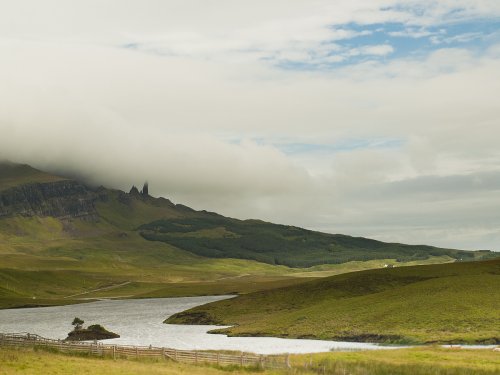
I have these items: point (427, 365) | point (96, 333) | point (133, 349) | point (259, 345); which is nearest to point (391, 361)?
point (427, 365)

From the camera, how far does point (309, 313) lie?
465 feet

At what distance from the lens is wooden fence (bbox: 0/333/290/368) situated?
227 ft

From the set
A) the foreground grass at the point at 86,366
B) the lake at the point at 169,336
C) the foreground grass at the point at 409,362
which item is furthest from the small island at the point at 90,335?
the foreground grass at the point at 409,362

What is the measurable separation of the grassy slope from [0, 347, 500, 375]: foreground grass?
92.7 ft

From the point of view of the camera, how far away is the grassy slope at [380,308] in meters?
116

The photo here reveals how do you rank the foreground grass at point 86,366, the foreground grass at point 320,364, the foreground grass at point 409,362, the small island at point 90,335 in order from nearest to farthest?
the foreground grass at point 86,366 < the foreground grass at point 320,364 < the foreground grass at point 409,362 < the small island at point 90,335

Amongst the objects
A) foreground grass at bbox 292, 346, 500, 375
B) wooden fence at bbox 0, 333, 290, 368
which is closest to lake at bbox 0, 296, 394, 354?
foreground grass at bbox 292, 346, 500, 375

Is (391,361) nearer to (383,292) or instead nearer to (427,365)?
(427,365)

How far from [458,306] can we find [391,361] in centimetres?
5356

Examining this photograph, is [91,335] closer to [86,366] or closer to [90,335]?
[90,335]

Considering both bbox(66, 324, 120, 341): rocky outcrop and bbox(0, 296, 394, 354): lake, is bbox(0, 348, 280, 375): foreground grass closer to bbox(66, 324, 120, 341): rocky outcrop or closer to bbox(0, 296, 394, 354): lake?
bbox(0, 296, 394, 354): lake

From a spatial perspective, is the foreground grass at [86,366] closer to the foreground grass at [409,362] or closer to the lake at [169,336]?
the foreground grass at [409,362]

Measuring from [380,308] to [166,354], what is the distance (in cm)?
6955

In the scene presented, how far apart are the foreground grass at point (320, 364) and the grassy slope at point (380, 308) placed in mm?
28255
